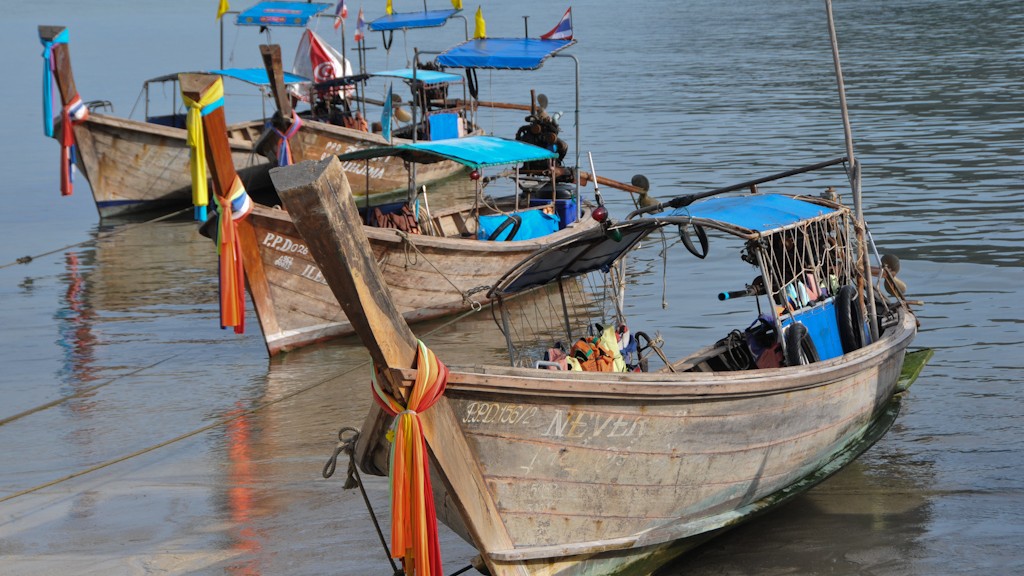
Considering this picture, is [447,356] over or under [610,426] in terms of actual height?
under

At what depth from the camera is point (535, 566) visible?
5945 mm

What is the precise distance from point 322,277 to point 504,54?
5704 mm

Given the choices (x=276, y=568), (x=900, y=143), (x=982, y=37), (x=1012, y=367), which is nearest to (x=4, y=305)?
(x=276, y=568)

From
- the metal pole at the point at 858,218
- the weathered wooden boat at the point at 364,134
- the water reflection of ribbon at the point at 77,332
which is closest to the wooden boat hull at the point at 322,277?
the water reflection of ribbon at the point at 77,332

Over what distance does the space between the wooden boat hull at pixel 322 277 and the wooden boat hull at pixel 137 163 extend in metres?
8.09

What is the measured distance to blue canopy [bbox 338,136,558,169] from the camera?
11.9 m

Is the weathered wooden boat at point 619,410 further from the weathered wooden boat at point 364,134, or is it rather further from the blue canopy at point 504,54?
the weathered wooden boat at point 364,134

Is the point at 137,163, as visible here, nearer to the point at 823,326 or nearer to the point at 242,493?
the point at 242,493

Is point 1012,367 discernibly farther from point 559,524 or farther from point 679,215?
point 559,524

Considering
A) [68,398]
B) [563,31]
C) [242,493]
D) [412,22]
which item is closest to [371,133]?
[412,22]

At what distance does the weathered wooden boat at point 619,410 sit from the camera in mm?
Answer: 5223

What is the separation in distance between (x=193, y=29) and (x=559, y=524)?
69531mm

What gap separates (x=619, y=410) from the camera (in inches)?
233

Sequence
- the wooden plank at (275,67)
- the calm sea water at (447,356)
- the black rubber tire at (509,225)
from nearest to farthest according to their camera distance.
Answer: the calm sea water at (447,356), the black rubber tire at (509,225), the wooden plank at (275,67)
